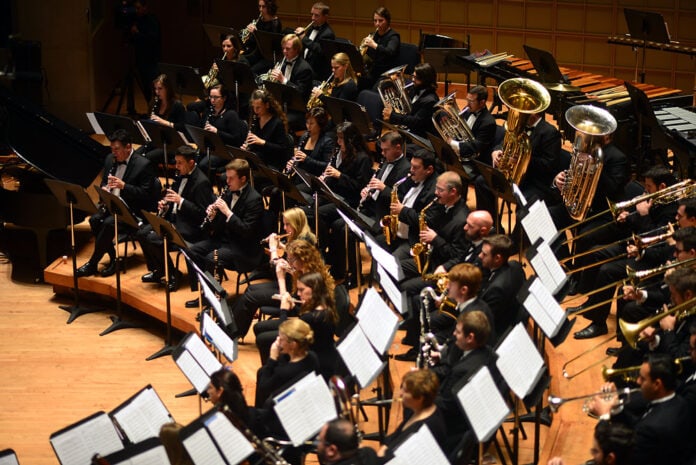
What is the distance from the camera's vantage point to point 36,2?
11641 mm

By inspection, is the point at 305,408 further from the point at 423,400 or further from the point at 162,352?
the point at 162,352

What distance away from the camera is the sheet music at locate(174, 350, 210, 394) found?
5738 millimetres

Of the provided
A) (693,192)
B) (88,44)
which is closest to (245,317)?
(693,192)

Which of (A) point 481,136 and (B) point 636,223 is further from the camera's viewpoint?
(A) point 481,136

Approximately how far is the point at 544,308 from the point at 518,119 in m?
2.40

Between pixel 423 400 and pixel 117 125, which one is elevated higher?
pixel 117 125

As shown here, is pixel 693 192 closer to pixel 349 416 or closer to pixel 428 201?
pixel 428 201

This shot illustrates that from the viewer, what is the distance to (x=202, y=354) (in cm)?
577

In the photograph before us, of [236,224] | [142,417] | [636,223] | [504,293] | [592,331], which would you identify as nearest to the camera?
[142,417]

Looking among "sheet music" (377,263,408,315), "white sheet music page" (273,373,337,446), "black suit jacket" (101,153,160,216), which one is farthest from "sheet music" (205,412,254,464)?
"black suit jacket" (101,153,160,216)

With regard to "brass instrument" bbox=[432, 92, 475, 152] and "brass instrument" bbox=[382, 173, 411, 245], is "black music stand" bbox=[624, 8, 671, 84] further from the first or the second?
"brass instrument" bbox=[382, 173, 411, 245]

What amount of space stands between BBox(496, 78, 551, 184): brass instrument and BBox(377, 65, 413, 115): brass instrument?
4.83 feet

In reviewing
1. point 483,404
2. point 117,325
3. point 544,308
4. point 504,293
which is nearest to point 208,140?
point 117,325

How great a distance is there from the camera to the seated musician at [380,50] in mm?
10016
